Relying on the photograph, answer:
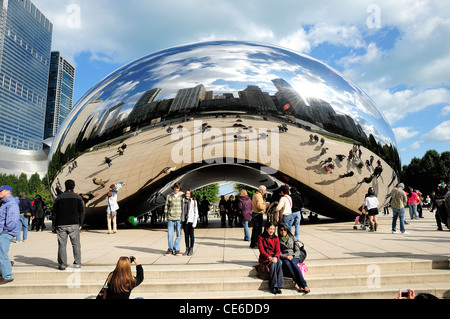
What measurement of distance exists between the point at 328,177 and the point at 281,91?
10.6ft

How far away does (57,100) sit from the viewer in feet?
580

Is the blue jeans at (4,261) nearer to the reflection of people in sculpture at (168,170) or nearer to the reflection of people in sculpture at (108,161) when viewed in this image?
the reflection of people in sculpture at (108,161)

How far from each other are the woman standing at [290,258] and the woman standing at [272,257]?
5.0 inches

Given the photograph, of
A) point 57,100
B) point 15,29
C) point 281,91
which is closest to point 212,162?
point 281,91

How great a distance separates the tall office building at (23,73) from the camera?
134625mm

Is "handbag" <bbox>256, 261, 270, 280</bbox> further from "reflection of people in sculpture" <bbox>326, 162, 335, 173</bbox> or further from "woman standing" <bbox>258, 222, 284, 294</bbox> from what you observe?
"reflection of people in sculpture" <bbox>326, 162, 335, 173</bbox>

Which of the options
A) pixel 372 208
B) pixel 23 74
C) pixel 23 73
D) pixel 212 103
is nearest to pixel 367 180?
pixel 372 208

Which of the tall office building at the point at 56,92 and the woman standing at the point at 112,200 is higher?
the tall office building at the point at 56,92

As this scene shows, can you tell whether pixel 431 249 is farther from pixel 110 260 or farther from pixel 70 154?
pixel 70 154

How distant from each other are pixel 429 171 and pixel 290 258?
49.4 metres

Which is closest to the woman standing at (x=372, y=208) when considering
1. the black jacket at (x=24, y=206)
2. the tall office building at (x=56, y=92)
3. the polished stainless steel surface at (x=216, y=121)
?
the polished stainless steel surface at (x=216, y=121)

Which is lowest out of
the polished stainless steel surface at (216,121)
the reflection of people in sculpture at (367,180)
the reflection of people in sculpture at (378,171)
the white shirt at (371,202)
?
the white shirt at (371,202)

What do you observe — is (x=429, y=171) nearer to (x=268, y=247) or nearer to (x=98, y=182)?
(x=98, y=182)

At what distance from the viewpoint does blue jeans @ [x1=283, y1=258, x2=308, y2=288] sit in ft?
13.6
